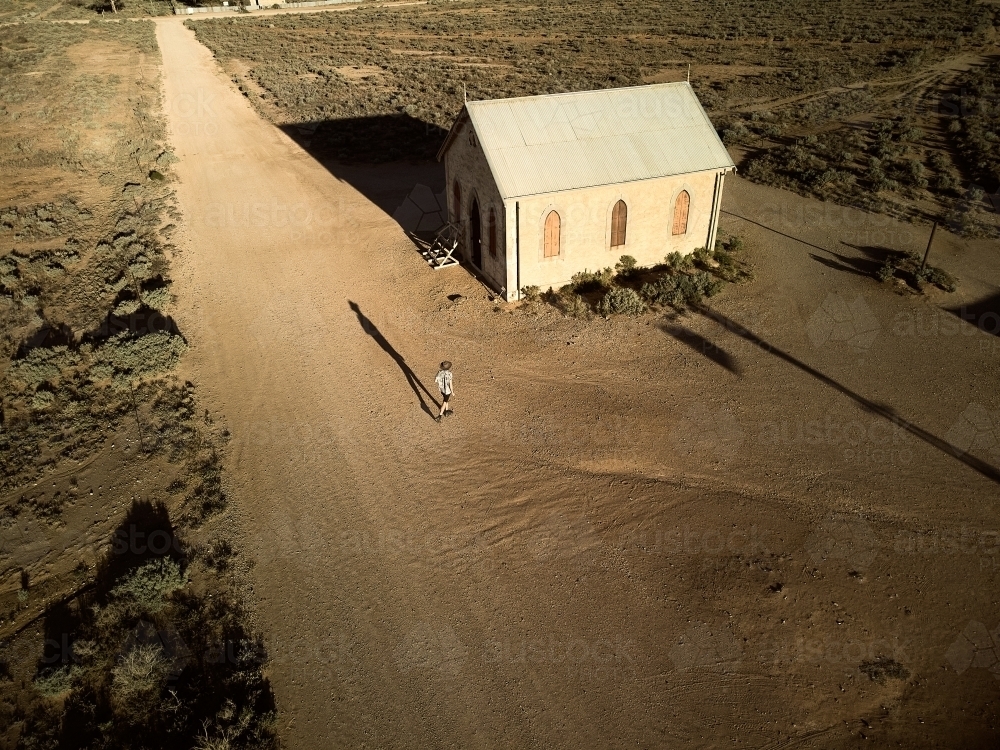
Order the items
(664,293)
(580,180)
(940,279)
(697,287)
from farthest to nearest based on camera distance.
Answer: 1. (940,279)
2. (697,287)
3. (664,293)
4. (580,180)

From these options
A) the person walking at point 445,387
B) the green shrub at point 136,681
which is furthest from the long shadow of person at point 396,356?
the green shrub at point 136,681

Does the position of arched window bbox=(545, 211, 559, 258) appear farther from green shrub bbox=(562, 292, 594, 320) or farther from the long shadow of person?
the long shadow of person

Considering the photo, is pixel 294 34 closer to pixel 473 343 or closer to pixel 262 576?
pixel 473 343

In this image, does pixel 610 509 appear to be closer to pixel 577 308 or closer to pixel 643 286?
pixel 577 308

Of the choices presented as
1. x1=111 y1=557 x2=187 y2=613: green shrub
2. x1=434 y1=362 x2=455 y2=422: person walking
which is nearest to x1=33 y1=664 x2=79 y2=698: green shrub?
x1=111 y1=557 x2=187 y2=613: green shrub

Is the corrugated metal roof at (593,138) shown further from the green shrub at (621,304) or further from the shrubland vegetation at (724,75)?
the shrubland vegetation at (724,75)

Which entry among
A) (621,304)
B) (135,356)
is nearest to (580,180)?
(621,304)
